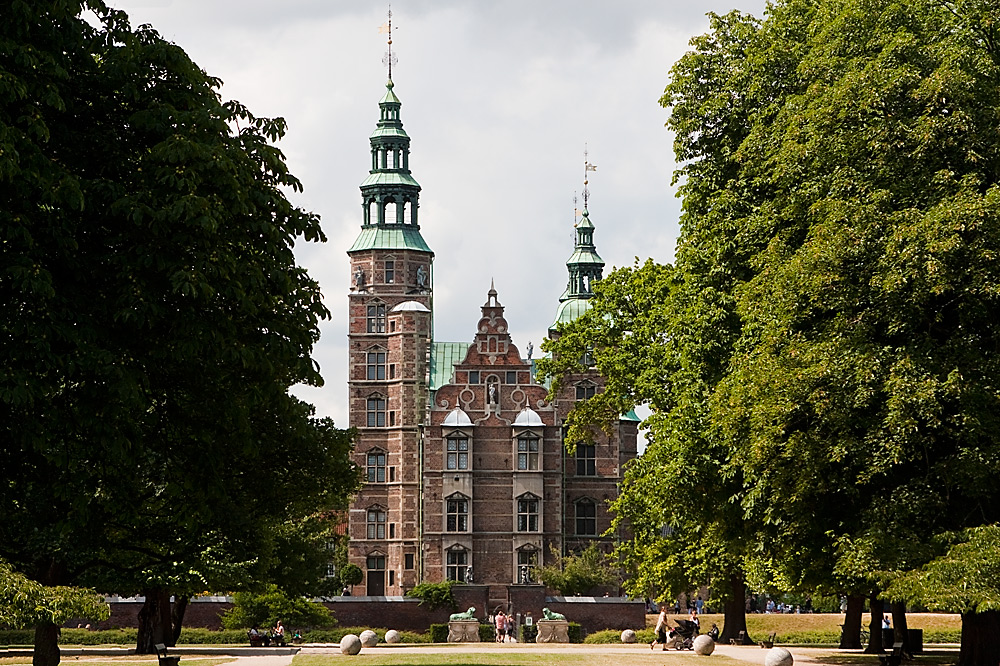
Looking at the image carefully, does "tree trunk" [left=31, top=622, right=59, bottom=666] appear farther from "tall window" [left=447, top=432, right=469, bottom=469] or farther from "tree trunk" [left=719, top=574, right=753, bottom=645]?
"tall window" [left=447, top=432, right=469, bottom=469]

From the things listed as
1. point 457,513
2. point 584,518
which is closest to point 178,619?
point 457,513

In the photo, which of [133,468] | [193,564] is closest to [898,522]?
[133,468]

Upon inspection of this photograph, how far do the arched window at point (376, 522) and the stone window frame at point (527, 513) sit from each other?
7.63 metres

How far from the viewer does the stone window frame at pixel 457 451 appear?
75062mm

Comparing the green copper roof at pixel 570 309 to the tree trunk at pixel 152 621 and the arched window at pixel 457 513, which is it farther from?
the tree trunk at pixel 152 621

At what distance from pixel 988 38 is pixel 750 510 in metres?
8.58

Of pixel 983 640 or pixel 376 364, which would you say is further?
pixel 376 364

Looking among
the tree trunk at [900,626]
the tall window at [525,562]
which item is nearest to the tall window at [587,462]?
the tall window at [525,562]

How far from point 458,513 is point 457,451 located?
321 cm

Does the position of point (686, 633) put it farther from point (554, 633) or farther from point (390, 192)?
point (390, 192)

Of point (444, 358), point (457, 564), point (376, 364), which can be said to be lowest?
point (457, 564)

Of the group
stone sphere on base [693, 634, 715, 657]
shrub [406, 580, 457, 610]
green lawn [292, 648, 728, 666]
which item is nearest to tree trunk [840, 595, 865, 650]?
stone sphere on base [693, 634, 715, 657]

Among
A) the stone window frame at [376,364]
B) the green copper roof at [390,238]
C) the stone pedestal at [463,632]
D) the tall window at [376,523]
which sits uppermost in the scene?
the green copper roof at [390,238]

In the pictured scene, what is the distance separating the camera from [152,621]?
38.1 metres
